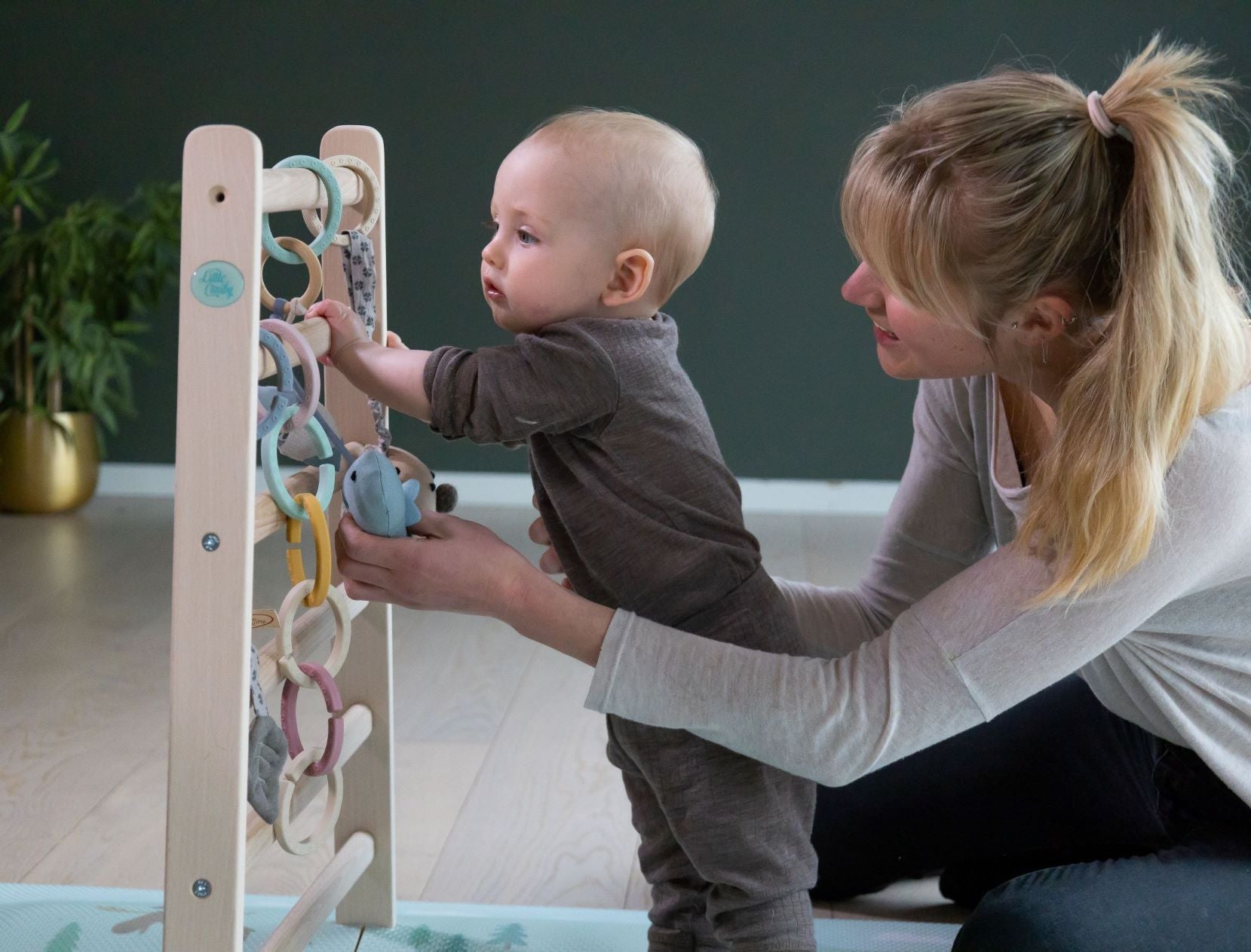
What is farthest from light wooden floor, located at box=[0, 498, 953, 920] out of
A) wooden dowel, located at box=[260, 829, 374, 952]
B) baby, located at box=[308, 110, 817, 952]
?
baby, located at box=[308, 110, 817, 952]

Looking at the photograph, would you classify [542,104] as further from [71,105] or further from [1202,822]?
[1202,822]

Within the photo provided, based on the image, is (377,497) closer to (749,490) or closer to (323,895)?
(323,895)

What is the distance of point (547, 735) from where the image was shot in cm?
222

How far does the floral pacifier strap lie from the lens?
1283mm

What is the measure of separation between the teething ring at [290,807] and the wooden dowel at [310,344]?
1.16 feet

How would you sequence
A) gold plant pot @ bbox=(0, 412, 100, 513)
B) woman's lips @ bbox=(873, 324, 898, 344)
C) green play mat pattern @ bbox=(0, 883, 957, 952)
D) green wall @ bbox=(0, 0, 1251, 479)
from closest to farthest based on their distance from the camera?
1. woman's lips @ bbox=(873, 324, 898, 344)
2. green play mat pattern @ bbox=(0, 883, 957, 952)
3. gold plant pot @ bbox=(0, 412, 100, 513)
4. green wall @ bbox=(0, 0, 1251, 479)

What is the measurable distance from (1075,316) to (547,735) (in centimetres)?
129

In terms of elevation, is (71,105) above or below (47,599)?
above

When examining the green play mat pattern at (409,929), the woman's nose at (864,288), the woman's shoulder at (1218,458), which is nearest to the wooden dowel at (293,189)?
the woman's nose at (864,288)

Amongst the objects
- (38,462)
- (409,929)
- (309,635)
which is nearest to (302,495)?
(309,635)

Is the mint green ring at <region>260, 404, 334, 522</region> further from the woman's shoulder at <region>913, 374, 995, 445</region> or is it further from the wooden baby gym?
the woman's shoulder at <region>913, 374, 995, 445</region>

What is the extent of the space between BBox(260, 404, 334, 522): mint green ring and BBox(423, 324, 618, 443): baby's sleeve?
100 mm

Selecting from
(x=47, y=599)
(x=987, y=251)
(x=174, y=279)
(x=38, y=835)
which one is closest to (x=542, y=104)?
(x=174, y=279)

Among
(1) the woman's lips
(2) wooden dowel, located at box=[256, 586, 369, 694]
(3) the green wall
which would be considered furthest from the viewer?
(3) the green wall
